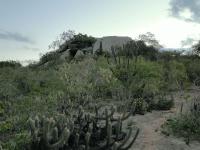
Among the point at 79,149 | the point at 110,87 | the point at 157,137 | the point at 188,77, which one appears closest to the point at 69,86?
the point at 110,87

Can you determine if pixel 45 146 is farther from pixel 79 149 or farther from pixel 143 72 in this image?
pixel 143 72

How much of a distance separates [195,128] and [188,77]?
557 inches

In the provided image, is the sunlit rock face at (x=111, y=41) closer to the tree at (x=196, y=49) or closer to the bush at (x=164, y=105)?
the tree at (x=196, y=49)

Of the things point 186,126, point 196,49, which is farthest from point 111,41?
point 186,126

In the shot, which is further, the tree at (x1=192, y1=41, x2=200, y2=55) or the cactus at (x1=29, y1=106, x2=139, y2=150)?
the tree at (x1=192, y1=41, x2=200, y2=55)

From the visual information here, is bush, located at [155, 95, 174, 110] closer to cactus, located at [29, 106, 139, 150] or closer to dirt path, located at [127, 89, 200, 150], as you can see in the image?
dirt path, located at [127, 89, 200, 150]

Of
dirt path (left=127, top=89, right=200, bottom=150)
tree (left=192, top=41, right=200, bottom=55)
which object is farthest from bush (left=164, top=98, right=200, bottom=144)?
tree (left=192, top=41, right=200, bottom=55)

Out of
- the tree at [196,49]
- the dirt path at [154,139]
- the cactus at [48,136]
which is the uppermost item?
the tree at [196,49]

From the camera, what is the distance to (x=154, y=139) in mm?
12328

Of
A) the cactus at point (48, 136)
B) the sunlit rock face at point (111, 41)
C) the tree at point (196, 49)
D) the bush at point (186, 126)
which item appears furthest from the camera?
the tree at point (196, 49)

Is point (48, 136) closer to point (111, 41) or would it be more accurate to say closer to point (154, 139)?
point (154, 139)

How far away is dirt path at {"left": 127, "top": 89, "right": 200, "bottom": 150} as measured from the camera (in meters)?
11.8

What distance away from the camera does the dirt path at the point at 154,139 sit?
38.5 feet

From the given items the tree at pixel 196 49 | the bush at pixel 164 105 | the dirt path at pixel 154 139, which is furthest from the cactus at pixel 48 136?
the tree at pixel 196 49
